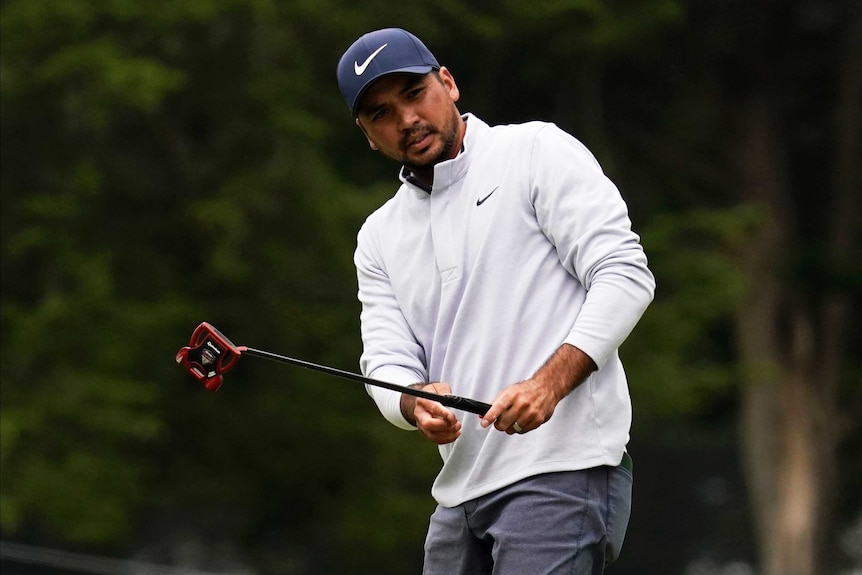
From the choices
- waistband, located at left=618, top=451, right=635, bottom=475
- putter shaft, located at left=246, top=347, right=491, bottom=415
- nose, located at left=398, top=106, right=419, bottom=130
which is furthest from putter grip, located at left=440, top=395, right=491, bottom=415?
nose, located at left=398, top=106, right=419, bottom=130

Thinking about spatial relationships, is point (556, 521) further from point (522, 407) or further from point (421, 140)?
point (421, 140)

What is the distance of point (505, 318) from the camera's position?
3250 millimetres

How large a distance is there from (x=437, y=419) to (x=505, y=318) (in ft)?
0.89

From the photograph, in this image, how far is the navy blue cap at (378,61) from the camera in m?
3.31

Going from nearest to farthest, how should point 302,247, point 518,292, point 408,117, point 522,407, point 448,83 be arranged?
1. point 522,407
2. point 518,292
3. point 408,117
4. point 448,83
5. point 302,247

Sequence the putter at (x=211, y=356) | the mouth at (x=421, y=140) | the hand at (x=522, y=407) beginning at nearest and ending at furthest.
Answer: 1. the hand at (x=522, y=407)
2. the putter at (x=211, y=356)
3. the mouth at (x=421, y=140)

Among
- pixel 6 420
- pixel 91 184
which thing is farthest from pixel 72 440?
pixel 91 184

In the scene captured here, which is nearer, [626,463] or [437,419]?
[437,419]

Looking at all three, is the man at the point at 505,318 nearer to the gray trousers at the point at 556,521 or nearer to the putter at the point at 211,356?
→ the gray trousers at the point at 556,521

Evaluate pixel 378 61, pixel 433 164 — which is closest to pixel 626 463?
pixel 433 164

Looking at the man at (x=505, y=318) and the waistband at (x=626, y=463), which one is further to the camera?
the waistband at (x=626, y=463)

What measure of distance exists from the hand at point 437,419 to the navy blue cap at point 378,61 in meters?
0.65

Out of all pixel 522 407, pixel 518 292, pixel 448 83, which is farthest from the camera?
pixel 448 83

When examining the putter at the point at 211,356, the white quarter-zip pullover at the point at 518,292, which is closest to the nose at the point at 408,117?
the white quarter-zip pullover at the point at 518,292
